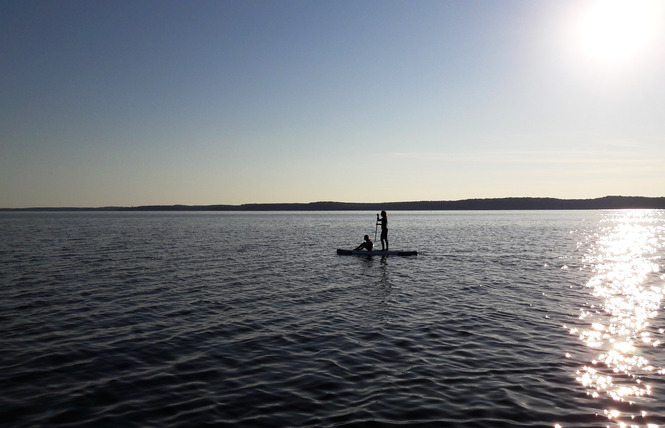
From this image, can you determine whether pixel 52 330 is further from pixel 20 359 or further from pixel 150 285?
pixel 150 285

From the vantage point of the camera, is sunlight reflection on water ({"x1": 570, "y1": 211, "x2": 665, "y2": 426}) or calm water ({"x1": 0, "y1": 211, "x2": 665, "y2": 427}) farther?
sunlight reflection on water ({"x1": 570, "y1": 211, "x2": 665, "y2": 426})

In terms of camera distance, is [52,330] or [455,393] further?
[52,330]

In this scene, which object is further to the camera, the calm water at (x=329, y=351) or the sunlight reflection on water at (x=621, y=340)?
the sunlight reflection on water at (x=621, y=340)

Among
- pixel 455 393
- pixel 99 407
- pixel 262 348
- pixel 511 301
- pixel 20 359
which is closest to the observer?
pixel 99 407

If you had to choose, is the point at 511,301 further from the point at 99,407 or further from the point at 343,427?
the point at 99,407

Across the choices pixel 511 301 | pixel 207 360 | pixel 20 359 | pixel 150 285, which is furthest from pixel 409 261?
pixel 20 359

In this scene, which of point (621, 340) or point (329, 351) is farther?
point (621, 340)

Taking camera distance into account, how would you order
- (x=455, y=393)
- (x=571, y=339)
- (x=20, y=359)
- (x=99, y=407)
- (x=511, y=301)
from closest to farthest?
(x=99, y=407)
(x=455, y=393)
(x=20, y=359)
(x=571, y=339)
(x=511, y=301)

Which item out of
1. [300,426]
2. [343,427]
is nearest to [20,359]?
[300,426]

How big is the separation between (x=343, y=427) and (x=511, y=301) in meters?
13.8

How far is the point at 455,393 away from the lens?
30.6ft

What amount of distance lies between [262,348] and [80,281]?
16.5 meters

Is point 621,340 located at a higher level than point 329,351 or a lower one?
lower

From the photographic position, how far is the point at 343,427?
25.5 feet
